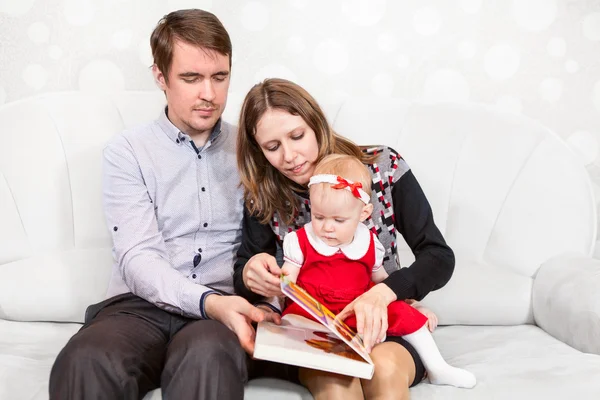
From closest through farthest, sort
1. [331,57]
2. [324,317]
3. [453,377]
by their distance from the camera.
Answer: [324,317], [453,377], [331,57]

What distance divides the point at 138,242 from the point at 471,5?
1.41m

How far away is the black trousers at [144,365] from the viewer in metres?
1.29

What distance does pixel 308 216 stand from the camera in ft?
5.70

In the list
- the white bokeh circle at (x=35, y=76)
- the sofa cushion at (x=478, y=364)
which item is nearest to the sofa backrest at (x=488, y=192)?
the sofa cushion at (x=478, y=364)

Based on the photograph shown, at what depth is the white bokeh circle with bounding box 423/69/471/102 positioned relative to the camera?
2.39m

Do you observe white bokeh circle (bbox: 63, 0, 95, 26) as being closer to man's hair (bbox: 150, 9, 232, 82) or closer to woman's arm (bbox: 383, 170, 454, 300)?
man's hair (bbox: 150, 9, 232, 82)

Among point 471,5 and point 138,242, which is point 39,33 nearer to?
point 138,242

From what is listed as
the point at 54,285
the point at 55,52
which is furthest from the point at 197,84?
the point at 55,52

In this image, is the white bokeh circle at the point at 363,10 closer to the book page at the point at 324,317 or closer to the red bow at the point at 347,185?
the red bow at the point at 347,185

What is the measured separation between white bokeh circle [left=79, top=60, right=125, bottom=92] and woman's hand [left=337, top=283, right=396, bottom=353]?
50.3 inches

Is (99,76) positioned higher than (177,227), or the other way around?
(99,76)

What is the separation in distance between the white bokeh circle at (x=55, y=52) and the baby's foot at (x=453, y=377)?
1585 mm

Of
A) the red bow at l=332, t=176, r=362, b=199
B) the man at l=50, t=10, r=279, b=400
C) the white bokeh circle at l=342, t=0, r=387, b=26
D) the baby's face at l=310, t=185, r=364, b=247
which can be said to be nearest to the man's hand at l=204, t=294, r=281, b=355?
the man at l=50, t=10, r=279, b=400

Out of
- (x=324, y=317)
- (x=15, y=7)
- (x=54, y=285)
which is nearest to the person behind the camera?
(x=324, y=317)
